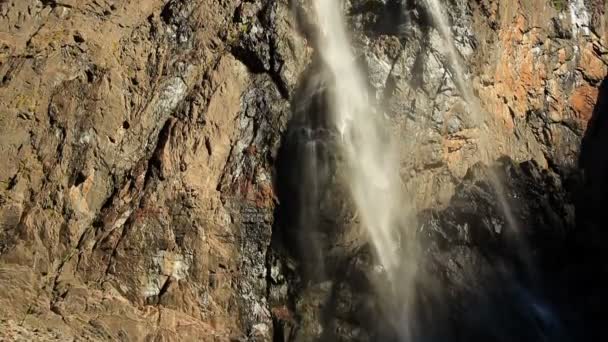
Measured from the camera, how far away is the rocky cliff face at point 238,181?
1786 cm

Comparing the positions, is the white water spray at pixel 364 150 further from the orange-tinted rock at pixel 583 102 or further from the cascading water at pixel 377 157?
the orange-tinted rock at pixel 583 102

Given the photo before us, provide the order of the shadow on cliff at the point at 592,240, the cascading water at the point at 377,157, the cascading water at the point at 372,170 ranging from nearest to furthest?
the cascading water at the point at 372,170 → the cascading water at the point at 377,157 → the shadow on cliff at the point at 592,240

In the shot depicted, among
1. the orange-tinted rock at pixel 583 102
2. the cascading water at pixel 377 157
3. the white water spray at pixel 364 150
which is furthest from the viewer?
the orange-tinted rock at pixel 583 102

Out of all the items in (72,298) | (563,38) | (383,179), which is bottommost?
(72,298)

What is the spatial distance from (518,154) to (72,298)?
1765 centimetres

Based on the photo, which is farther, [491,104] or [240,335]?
[491,104]

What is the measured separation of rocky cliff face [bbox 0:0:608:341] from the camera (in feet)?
58.6

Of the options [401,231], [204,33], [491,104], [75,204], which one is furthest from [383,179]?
[75,204]

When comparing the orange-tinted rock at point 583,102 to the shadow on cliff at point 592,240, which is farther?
the orange-tinted rock at point 583,102

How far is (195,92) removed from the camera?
2100cm

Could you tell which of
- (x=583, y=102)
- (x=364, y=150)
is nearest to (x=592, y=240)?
(x=583, y=102)

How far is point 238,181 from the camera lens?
20672mm

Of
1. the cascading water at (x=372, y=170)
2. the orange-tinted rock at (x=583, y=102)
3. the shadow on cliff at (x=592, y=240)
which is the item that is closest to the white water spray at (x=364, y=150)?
the cascading water at (x=372, y=170)

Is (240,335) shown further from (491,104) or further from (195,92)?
(491,104)
